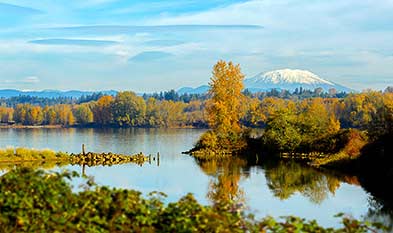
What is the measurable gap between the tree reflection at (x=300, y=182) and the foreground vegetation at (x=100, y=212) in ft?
60.2

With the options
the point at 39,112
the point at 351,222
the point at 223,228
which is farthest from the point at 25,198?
the point at 39,112

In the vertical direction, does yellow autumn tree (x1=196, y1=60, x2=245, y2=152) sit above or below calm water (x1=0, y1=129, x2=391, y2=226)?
above

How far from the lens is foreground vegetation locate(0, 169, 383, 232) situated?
19.5ft

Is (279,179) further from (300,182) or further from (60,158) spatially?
(60,158)

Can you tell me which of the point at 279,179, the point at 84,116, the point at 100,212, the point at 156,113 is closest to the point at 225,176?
the point at 279,179

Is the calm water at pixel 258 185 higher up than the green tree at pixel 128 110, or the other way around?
the green tree at pixel 128 110

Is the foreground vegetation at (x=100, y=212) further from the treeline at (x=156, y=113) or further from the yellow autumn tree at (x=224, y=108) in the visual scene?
the treeline at (x=156, y=113)

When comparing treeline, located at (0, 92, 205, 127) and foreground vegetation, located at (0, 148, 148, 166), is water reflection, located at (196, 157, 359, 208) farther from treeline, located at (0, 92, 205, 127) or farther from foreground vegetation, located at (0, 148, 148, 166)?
treeline, located at (0, 92, 205, 127)

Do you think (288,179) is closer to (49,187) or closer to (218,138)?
(218,138)

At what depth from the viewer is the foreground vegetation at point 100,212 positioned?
19.5 ft

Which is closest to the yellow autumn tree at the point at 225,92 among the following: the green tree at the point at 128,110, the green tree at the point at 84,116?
the green tree at the point at 128,110

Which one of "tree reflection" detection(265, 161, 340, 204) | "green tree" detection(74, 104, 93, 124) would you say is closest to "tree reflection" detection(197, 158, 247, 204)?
"tree reflection" detection(265, 161, 340, 204)

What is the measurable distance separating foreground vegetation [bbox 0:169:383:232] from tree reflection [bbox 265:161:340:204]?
1836cm

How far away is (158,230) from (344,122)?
8449 centimetres
